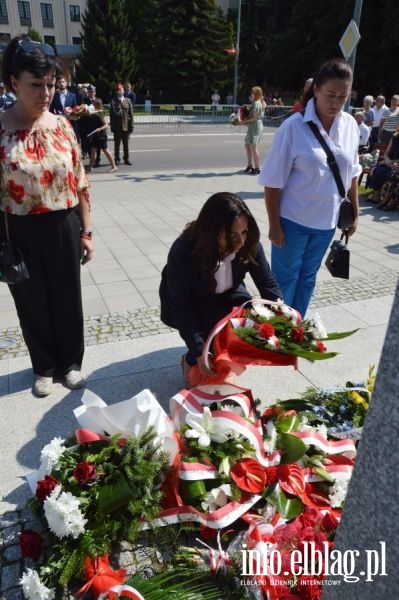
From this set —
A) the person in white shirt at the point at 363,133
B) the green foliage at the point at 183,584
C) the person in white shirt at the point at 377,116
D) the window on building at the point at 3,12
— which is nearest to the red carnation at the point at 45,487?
the green foliage at the point at 183,584

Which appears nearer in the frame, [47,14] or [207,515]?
[207,515]

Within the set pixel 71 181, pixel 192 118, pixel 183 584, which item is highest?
pixel 71 181

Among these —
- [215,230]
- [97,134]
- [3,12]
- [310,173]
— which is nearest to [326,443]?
[215,230]

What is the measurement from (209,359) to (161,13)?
134 feet

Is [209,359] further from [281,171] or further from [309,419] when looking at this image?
[281,171]

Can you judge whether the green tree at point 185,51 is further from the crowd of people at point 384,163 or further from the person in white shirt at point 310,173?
the person in white shirt at point 310,173

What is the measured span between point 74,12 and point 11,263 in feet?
229

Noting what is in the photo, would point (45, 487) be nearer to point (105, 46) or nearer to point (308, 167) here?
point (308, 167)

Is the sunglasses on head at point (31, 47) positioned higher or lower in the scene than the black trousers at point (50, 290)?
higher

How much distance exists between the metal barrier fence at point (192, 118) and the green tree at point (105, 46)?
10.5m

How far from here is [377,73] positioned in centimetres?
3056

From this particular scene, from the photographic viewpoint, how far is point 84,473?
1.95m

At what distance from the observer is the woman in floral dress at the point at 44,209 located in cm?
254

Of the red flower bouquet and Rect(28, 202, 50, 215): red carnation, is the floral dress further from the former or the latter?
the red flower bouquet
